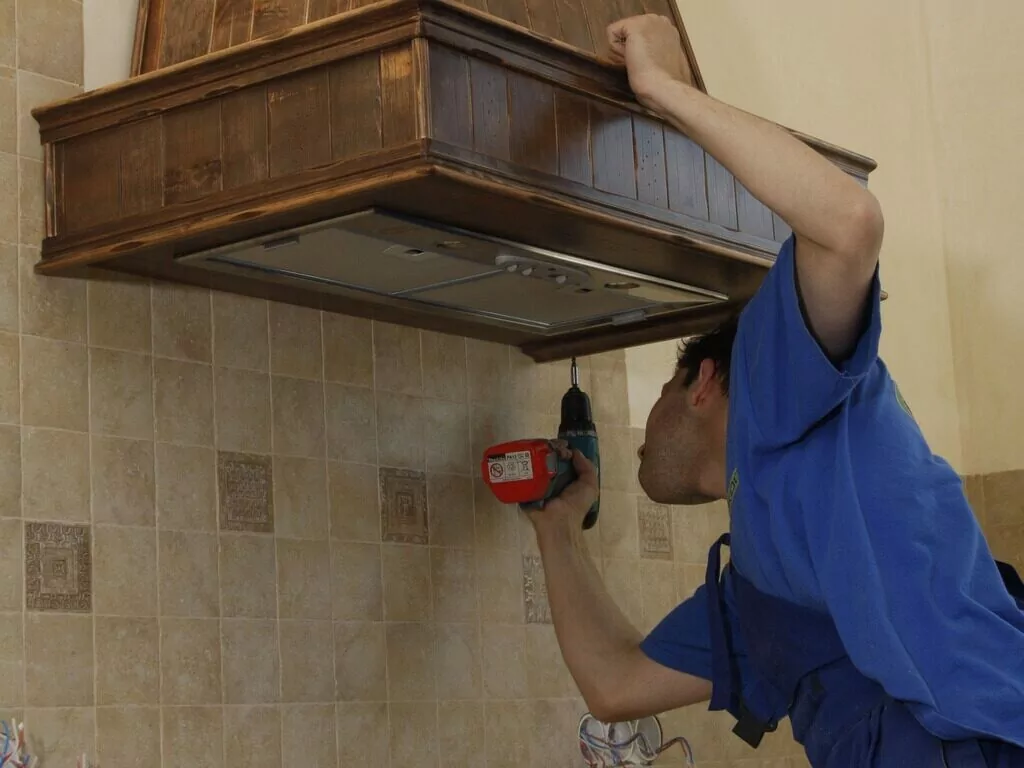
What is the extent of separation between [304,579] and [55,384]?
49 cm

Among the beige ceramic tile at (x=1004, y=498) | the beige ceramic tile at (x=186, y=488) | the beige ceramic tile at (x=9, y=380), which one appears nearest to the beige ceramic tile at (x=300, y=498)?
the beige ceramic tile at (x=186, y=488)

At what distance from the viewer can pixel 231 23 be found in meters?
1.92

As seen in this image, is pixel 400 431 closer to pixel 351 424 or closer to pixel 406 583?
pixel 351 424

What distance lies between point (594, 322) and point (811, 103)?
1354 mm

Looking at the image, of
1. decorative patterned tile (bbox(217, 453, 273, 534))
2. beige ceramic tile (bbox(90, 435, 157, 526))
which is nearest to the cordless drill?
decorative patterned tile (bbox(217, 453, 273, 534))

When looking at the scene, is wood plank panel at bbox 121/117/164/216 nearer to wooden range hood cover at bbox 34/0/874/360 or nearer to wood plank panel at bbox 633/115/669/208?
wooden range hood cover at bbox 34/0/874/360

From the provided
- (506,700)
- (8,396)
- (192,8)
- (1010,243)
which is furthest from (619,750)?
(1010,243)

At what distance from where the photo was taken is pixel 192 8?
2.00m

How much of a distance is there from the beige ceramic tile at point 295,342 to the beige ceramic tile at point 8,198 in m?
0.43

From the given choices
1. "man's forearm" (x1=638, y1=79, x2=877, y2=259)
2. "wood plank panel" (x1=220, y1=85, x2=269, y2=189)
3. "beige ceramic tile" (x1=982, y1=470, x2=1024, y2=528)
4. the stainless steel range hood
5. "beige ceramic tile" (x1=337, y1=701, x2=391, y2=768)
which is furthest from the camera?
"beige ceramic tile" (x1=982, y1=470, x2=1024, y2=528)

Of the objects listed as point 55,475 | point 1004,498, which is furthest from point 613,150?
point 1004,498

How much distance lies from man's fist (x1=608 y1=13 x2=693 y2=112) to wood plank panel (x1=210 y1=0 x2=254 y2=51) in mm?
466

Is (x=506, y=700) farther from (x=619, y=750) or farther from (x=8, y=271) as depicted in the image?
(x=8, y=271)

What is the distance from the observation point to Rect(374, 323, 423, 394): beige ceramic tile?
2398 mm
